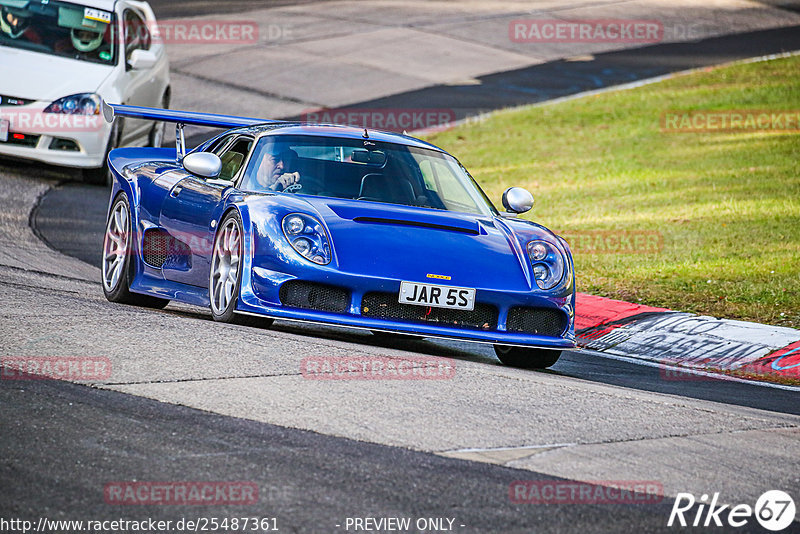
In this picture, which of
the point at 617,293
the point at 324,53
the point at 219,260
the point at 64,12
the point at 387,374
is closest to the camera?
the point at 387,374

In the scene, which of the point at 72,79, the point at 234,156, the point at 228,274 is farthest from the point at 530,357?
the point at 72,79

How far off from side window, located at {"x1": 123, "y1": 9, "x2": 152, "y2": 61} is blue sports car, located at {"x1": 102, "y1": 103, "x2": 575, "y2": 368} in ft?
20.9

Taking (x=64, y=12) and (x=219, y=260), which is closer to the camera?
(x=219, y=260)

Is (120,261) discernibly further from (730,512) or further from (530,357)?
(730,512)

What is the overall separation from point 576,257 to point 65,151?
544 centimetres

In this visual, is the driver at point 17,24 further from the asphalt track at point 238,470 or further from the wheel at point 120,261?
the asphalt track at point 238,470

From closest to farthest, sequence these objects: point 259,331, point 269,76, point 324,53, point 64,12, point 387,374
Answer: point 387,374 < point 259,331 < point 64,12 < point 269,76 < point 324,53

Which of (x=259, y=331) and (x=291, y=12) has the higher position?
(x=291, y=12)

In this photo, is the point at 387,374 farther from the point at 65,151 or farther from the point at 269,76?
the point at 269,76

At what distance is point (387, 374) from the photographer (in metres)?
6.31

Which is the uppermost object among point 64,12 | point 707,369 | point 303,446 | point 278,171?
point 64,12

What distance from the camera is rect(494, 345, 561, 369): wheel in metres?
7.96

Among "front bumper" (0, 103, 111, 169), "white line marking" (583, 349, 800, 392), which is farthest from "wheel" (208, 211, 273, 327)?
"front bumper" (0, 103, 111, 169)

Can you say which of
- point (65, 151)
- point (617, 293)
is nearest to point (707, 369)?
point (617, 293)
